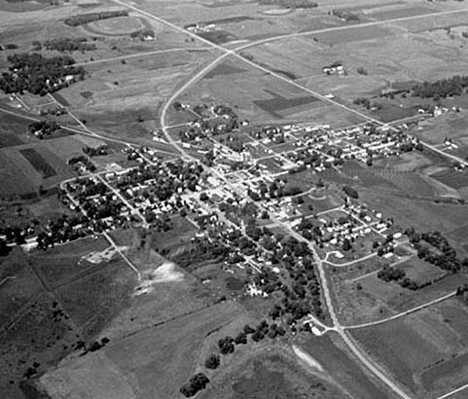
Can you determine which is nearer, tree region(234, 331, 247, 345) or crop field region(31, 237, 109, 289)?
tree region(234, 331, 247, 345)

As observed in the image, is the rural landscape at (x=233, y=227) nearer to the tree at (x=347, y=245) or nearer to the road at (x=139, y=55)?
the road at (x=139, y=55)

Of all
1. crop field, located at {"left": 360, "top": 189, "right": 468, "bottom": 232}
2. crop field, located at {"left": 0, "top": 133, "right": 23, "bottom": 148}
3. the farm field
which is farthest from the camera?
crop field, located at {"left": 0, "top": 133, "right": 23, "bottom": 148}

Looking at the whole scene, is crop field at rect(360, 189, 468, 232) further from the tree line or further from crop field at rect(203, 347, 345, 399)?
the tree line

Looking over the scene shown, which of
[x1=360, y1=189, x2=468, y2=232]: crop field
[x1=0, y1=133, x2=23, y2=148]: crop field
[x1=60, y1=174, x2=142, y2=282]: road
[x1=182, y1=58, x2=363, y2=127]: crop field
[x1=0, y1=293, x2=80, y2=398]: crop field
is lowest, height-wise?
[x1=0, y1=293, x2=80, y2=398]: crop field

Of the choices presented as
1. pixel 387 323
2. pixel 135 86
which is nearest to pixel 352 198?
pixel 387 323

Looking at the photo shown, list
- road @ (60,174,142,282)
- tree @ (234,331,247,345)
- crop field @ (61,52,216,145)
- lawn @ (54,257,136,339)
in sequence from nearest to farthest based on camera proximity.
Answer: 1. tree @ (234,331,247,345)
2. lawn @ (54,257,136,339)
3. road @ (60,174,142,282)
4. crop field @ (61,52,216,145)

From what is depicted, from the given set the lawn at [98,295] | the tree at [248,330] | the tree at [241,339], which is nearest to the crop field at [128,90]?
the lawn at [98,295]

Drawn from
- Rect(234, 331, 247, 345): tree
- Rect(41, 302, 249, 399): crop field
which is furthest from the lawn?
Rect(234, 331, 247, 345): tree

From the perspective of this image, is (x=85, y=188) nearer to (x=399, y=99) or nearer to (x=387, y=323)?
(x=387, y=323)
